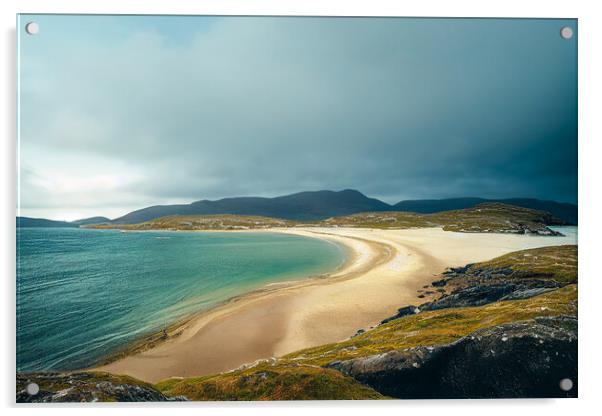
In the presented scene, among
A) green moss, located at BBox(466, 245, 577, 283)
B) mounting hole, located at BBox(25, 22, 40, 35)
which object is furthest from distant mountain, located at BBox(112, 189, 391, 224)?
mounting hole, located at BBox(25, 22, 40, 35)

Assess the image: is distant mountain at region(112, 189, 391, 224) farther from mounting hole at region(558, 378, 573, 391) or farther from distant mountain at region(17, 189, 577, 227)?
mounting hole at region(558, 378, 573, 391)

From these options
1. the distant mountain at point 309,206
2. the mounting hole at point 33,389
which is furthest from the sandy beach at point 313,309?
the mounting hole at point 33,389

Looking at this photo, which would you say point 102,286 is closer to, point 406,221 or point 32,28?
point 32,28

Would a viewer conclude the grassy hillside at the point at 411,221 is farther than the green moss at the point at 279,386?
Yes

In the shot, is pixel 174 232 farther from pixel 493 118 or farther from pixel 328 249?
pixel 493 118

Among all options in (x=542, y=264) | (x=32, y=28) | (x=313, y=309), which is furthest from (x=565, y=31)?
(x=32, y=28)

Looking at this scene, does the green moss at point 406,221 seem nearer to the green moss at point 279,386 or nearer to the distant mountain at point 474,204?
the distant mountain at point 474,204
